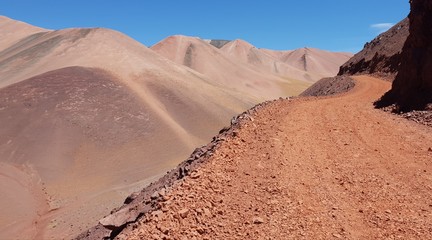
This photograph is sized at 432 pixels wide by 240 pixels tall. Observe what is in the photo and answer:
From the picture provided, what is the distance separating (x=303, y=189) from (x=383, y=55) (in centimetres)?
2672

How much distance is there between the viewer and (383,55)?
3133 centimetres

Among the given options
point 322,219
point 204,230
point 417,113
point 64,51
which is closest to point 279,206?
point 322,219

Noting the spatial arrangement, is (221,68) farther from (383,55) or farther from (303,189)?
(303,189)

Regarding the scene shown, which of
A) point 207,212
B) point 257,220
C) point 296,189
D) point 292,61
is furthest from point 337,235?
point 292,61

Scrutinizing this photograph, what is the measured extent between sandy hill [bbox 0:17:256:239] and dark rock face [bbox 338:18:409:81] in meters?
16.0

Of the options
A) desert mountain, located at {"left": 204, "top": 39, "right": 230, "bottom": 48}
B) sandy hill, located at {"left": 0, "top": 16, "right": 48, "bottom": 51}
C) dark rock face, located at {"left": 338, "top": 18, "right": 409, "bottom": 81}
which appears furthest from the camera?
desert mountain, located at {"left": 204, "top": 39, "right": 230, "bottom": 48}

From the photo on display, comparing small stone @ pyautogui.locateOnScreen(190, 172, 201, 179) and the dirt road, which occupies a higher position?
small stone @ pyautogui.locateOnScreen(190, 172, 201, 179)

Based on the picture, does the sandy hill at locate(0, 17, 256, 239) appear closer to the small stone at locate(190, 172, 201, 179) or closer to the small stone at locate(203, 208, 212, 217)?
the small stone at locate(190, 172, 201, 179)

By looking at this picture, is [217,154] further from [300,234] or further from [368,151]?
[368,151]

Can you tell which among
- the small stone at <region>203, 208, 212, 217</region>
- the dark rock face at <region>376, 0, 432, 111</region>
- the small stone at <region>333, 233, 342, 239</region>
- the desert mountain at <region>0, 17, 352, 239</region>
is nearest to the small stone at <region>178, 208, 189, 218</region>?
the small stone at <region>203, 208, 212, 217</region>

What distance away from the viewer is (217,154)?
8945mm

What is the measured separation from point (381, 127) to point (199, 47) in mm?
109005

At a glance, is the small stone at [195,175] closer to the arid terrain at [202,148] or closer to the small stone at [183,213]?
the arid terrain at [202,148]

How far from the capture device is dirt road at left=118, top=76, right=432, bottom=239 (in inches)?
257
